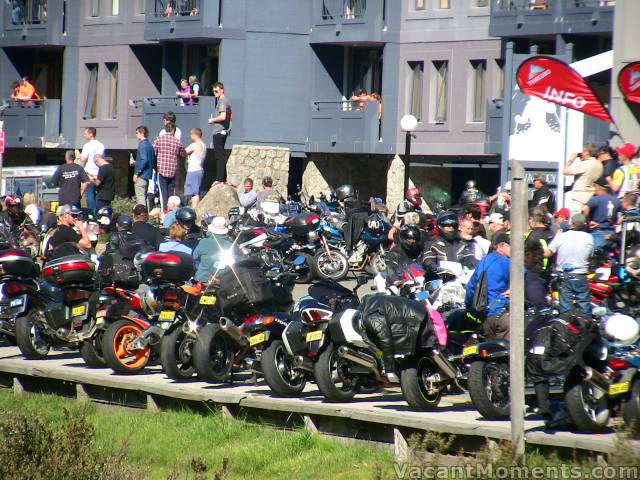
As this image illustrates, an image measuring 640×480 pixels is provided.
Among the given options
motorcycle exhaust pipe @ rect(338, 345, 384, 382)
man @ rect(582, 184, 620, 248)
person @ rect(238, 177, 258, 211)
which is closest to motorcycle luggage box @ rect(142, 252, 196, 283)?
motorcycle exhaust pipe @ rect(338, 345, 384, 382)

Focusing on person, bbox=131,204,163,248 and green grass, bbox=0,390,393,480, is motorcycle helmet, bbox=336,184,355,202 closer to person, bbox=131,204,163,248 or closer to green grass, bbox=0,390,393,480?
person, bbox=131,204,163,248

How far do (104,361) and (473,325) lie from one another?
478 cm

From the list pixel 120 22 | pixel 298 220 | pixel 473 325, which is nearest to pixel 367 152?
pixel 120 22

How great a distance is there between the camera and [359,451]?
39.3 ft

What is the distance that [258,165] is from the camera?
119 feet

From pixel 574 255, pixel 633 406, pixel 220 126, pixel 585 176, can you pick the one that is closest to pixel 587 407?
pixel 633 406

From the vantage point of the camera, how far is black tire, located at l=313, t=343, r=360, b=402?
12875 mm

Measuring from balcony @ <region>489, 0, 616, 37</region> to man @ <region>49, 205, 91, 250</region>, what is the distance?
16.2 metres

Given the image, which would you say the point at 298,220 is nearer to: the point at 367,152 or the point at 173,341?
the point at 173,341

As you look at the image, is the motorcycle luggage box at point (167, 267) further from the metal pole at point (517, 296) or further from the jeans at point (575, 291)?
the metal pole at point (517, 296)

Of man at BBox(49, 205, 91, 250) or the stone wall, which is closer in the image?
man at BBox(49, 205, 91, 250)

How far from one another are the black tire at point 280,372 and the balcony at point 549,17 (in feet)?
64.8

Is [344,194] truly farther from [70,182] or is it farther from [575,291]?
[575,291]

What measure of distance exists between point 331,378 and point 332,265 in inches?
392
